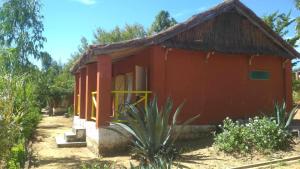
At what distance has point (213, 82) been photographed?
1295 cm

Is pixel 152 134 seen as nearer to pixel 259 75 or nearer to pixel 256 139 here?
pixel 256 139

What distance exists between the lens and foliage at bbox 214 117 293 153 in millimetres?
9281

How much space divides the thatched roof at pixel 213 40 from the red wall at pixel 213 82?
34 cm

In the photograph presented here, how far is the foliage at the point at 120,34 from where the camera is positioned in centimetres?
3919

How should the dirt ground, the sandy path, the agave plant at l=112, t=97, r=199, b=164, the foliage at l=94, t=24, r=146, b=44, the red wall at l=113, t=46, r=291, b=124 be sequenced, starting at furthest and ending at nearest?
the foliage at l=94, t=24, r=146, b=44, the red wall at l=113, t=46, r=291, b=124, the sandy path, the agave plant at l=112, t=97, r=199, b=164, the dirt ground

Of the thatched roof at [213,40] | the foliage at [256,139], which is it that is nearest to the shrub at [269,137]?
the foliage at [256,139]

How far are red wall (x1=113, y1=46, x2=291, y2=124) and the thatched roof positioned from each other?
34cm

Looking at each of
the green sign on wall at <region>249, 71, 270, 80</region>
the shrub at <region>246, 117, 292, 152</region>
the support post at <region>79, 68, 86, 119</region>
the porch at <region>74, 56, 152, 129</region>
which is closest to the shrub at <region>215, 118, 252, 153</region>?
the shrub at <region>246, 117, 292, 152</region>

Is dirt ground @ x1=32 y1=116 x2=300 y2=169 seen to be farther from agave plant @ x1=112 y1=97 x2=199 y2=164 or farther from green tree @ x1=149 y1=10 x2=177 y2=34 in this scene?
green tree @ x1=149 y1=10 x2=177 y2=34

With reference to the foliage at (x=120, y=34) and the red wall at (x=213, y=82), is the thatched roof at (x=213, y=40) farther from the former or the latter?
the foliage at (x=120, y=34)

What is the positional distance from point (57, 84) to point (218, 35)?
76.3ft

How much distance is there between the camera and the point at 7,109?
633 cm

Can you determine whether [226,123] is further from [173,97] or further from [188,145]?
[173,97]

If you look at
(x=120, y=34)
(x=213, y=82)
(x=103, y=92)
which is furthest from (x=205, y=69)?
(x=120, y=34)
